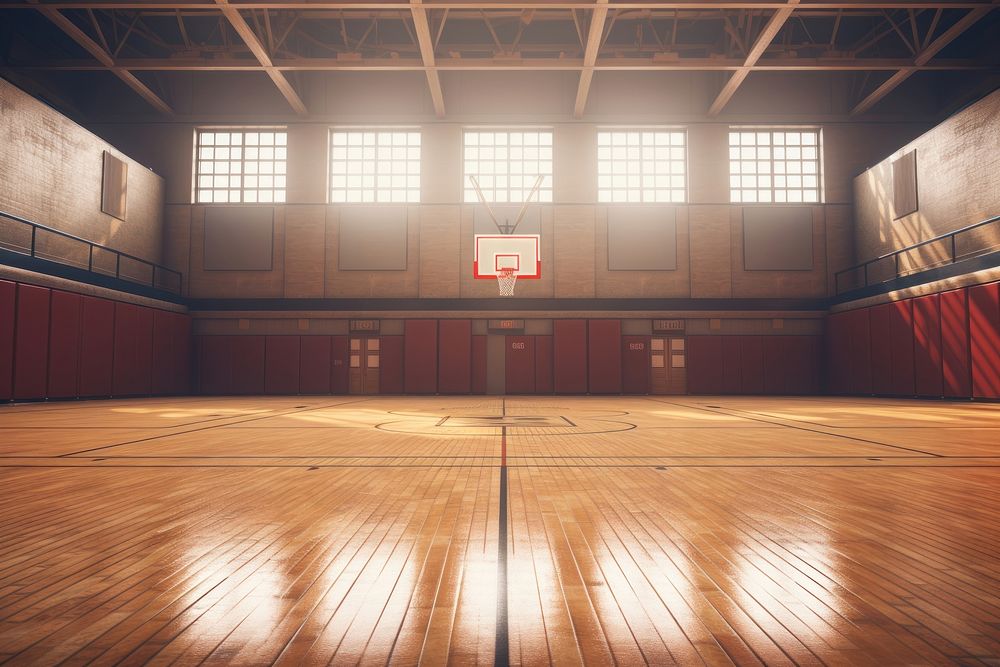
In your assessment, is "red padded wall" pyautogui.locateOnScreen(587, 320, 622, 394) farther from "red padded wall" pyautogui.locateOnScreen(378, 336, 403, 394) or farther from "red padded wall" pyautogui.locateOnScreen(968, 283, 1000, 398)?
"red padded wall" pyautogui.locateOnScreen(968, 283, 1000, 398)

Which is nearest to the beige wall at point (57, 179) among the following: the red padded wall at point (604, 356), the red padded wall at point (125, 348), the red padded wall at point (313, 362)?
the red padded wall at point (125, 348)

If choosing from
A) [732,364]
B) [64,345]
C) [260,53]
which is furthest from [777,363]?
[64,345]

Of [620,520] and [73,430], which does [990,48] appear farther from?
[73,430]

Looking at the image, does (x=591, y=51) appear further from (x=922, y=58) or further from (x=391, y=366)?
(x=391, y=366)

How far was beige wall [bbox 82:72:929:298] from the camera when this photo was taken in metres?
20.3

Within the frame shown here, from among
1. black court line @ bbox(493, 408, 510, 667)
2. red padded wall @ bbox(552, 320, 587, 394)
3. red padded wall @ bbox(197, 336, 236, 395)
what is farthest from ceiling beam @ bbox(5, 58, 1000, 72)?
black court line @ bbox(493, 408, 510, 667)

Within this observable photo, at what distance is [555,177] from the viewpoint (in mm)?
20531

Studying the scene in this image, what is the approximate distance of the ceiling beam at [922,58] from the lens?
51.1 feet

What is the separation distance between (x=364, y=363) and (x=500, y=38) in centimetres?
1194

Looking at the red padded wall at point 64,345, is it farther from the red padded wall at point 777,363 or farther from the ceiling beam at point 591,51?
the red padded wall at point 777,363

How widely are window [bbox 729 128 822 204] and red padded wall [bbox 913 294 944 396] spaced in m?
6.45

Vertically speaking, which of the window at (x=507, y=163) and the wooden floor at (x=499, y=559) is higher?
the window at (x=507, y=163)

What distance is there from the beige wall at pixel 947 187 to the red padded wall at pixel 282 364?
62.7 ft

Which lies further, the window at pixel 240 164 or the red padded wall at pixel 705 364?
the window at pixel 240 164
